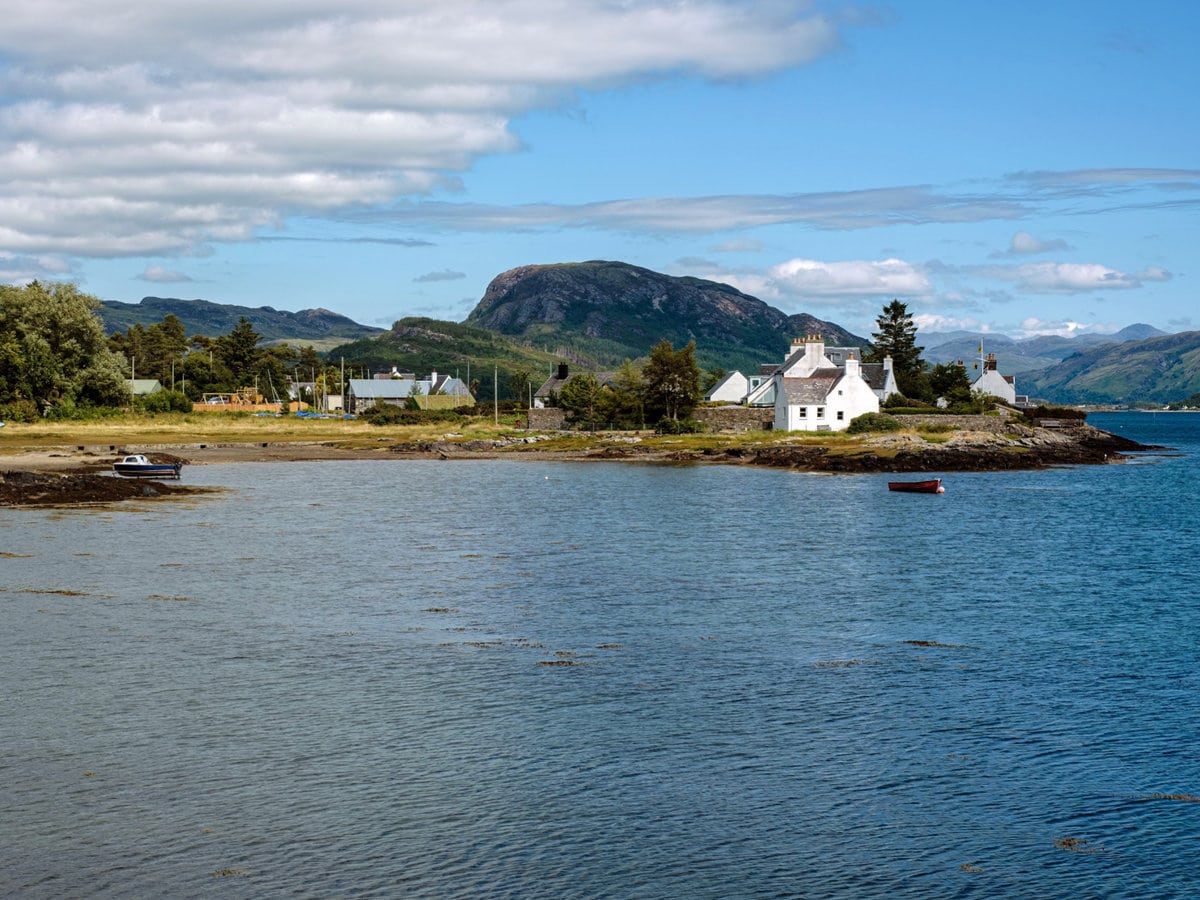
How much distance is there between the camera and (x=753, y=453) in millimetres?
107000

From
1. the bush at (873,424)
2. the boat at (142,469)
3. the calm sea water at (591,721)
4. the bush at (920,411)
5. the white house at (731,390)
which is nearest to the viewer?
the calm sea water at (591,721)

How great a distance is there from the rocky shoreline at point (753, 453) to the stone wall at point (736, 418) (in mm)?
11156

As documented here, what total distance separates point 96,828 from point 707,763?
9.99 meters

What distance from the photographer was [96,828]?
1731 centimetres

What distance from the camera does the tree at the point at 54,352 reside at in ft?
417

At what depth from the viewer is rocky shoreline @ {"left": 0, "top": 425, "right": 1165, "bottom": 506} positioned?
93.9 meters

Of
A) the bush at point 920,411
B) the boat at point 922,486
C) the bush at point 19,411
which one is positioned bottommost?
the boat at point 922,486

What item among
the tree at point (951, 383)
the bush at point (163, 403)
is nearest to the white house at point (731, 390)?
the tree at point (951, 383)

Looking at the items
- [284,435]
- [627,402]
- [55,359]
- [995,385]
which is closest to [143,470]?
[284,435]

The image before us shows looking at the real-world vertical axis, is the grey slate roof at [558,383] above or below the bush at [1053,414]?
above

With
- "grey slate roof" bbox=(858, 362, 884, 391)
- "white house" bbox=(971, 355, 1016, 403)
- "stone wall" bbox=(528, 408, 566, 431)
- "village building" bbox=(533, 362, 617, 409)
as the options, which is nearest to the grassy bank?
"stone wall" bbox=(528, 408, 566, 431)

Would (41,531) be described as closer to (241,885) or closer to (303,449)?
(241,885)

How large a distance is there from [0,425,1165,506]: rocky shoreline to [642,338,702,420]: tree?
858cm

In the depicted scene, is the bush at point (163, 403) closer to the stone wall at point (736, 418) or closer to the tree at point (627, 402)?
the tree at point (627, 402)
